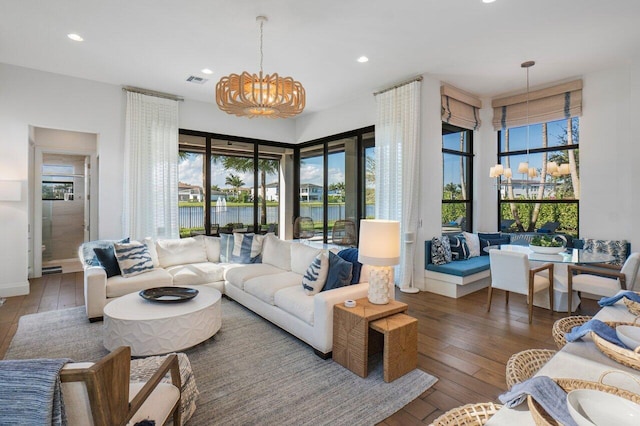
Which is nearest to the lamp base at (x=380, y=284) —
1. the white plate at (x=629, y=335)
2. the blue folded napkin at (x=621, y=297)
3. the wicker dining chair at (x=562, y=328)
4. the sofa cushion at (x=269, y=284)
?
the sofa cushion at (x=269, y=284)

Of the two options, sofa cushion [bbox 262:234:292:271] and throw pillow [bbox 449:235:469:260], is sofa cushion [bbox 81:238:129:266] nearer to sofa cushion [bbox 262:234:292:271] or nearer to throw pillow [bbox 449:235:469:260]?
sofa cushion [bbox 262:234:292:271]

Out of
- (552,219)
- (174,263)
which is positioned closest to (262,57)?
(174,263)

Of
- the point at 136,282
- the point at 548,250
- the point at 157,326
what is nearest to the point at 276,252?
the point at 136,282

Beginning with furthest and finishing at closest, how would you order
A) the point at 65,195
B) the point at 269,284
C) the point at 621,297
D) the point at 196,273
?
the point at 65,195
the point at 196,273
the point at 269,284
the point at 621,297

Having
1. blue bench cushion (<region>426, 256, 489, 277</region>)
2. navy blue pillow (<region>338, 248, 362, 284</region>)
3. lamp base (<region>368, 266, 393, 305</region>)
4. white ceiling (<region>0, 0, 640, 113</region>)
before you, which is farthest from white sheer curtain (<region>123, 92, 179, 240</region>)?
blue bench cushion (<region>426, 256, 489, 277</region>)

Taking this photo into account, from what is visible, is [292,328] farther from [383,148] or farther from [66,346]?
[383,148]

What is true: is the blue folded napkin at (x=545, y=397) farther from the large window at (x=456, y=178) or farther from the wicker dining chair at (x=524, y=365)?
the large window at (x=456, y=178)

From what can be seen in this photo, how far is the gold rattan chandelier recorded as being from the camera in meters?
3.39

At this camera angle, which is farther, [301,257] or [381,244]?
[301,257]

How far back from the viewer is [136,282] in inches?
154

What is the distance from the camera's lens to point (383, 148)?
5.46 m

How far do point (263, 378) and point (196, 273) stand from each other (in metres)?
2.37

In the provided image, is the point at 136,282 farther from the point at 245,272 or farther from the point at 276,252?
the point at 276,252

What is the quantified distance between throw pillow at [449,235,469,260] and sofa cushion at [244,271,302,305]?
109 inches
